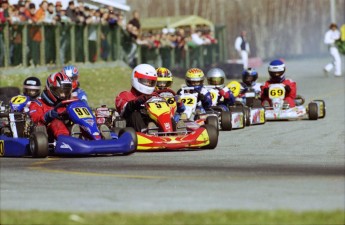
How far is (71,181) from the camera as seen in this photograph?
11.2 m

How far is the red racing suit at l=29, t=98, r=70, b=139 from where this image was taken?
14445 mm

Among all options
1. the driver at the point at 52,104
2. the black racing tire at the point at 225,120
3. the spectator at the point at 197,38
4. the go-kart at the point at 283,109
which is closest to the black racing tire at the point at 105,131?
the driver at the point at 52,104

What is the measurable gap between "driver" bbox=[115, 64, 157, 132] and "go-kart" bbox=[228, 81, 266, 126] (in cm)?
337

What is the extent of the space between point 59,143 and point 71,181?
2762 millimetres

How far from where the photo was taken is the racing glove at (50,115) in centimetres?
1451

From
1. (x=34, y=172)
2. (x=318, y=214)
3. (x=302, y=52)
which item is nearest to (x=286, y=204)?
(x=318, y=214)

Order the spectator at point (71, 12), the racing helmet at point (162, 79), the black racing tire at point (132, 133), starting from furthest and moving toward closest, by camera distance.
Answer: the spectator at point (71, 12)
the racing helmet at point (162, 79)
the black racing tire at point (132, 133)

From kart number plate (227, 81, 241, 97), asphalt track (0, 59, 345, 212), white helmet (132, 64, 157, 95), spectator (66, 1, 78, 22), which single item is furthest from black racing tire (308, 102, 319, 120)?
spectator (66, 1, 78, 22)

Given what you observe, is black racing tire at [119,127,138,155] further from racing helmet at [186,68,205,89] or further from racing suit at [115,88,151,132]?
racing helmet at [186,68,205,89]

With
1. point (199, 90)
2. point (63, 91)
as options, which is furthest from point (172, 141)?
point (199, 90)

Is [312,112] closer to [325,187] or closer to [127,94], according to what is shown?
[127,94]

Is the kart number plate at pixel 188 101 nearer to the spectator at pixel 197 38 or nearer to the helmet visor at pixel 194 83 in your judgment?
the helmet visor at pixel 194 83

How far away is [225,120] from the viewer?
60.4 feet

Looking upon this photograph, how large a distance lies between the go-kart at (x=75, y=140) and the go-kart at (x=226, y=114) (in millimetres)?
4111
